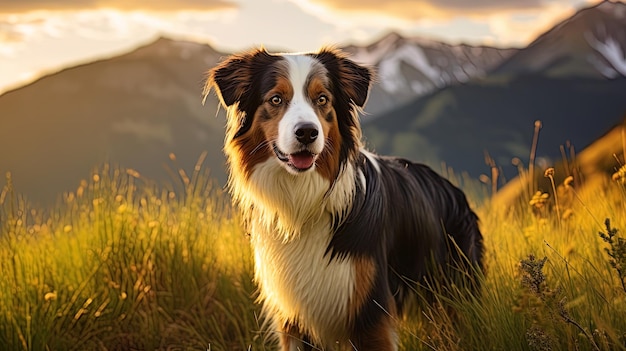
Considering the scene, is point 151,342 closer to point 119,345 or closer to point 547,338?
point 119,345

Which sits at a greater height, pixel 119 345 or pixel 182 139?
pixel 119 345

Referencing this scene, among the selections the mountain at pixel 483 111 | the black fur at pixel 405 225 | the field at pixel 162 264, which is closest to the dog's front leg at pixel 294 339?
the field at pixel 162 264

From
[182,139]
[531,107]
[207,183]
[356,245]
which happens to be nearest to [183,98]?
[182,139]

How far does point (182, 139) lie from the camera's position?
28.8 meters

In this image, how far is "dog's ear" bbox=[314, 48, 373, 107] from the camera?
168 inches

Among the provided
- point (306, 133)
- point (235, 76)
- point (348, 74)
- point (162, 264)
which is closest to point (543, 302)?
point (306, 133)

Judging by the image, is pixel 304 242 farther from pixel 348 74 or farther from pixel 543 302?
pixel 543 302

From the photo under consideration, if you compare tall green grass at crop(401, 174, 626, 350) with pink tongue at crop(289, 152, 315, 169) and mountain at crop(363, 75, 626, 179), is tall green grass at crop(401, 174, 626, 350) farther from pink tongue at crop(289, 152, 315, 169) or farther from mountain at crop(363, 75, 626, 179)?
mountain at crop(363, 75, 626, 179)

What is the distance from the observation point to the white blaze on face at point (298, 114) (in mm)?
3740

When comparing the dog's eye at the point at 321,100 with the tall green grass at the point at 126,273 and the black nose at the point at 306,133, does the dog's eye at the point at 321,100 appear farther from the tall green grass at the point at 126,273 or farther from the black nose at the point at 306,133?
the tall green grass at the point at 126,273

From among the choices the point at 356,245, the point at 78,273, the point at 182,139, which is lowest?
the point at 182,139

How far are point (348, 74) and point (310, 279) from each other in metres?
1.29

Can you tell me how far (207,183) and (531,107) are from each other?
3563 cm

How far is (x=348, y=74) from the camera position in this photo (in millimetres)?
4348
